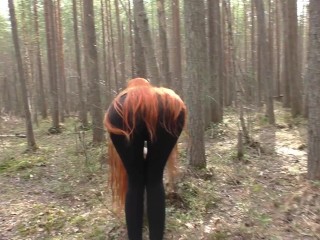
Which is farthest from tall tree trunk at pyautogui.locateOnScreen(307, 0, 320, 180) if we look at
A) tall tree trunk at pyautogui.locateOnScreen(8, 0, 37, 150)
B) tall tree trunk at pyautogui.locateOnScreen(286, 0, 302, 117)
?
tall tree trunk at pyautogui.locateOnScreen(286, 0, 302, 117)

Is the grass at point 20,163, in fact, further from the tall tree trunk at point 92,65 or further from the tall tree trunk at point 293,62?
the tall tree trunk at point 293,62

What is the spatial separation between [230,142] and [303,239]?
6346 millimetres

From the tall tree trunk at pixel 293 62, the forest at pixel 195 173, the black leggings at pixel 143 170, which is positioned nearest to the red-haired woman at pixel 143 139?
the black leggings at pixel 143 170

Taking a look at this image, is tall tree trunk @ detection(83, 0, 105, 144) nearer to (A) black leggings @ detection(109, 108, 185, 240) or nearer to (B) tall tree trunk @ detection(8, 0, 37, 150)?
(B) tall tree trunk @ detection(8, 0, 37, 150)

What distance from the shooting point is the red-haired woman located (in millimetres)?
3168

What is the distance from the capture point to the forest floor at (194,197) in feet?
14.3

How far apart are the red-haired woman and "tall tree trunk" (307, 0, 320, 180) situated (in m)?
2.79

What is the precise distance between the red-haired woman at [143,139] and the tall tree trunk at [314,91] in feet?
9.14

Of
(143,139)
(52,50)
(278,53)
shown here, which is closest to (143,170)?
(143,139)

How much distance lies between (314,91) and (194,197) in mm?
2264

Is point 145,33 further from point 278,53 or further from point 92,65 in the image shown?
point 278,53

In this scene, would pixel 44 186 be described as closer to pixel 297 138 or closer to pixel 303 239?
pixel 303 239

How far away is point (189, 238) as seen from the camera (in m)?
4.13

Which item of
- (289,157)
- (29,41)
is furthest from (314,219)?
(29,41)
